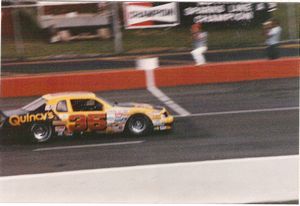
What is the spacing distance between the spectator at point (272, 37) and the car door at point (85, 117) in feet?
11.4

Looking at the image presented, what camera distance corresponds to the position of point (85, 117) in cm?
823

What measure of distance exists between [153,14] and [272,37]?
114 inches

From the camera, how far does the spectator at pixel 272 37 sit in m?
9.45

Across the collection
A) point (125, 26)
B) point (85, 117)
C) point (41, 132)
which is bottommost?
point (41, 132)

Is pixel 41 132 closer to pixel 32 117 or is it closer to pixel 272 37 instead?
pixel 32 117

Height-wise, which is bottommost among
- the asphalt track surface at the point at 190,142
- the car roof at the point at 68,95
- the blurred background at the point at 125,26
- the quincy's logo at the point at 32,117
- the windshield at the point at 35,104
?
the asphalt track surface at the point at 190,142

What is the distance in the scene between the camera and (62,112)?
8.17 m

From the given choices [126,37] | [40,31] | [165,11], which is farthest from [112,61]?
[165,11]

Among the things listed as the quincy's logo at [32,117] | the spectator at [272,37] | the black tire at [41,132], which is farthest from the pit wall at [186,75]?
the black tire at [41,132]

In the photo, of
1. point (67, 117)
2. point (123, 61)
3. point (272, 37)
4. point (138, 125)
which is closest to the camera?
point (67, 117)

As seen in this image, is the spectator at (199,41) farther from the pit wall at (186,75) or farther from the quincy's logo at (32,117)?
the quincy's logo at (32,117)

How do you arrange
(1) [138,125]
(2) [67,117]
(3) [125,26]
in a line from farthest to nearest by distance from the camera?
(3) [125,26]
(1) [138,125]
(2) [67,117]

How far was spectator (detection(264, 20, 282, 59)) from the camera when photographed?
9.45m

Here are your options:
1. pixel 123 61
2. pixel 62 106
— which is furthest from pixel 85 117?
pixel 123 61
